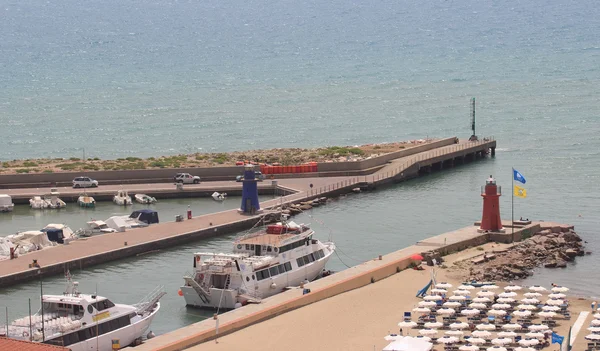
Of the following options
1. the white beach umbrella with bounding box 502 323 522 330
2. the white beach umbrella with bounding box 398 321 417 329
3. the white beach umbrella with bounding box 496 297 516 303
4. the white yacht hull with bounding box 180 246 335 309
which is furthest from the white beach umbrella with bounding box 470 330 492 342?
the white yacht hull with bounding box 180 246 335 309

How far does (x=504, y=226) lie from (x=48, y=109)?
125819mm

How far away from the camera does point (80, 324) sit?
4856 cm

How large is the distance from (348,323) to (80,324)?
11.9 m

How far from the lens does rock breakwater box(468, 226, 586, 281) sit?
211 ft

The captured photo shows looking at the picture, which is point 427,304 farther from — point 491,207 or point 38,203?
point 38,203

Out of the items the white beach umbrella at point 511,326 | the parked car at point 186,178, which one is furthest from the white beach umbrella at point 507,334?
the parked car at point 186,178

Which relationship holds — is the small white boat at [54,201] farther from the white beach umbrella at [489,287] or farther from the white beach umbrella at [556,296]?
the white beach umbrella at [556,296]

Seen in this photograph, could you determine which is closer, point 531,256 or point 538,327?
point 538,327

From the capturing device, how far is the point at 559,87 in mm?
187625

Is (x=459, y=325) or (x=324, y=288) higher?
(x=324, y=288)

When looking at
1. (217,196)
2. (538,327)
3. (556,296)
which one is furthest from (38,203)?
(538,327)

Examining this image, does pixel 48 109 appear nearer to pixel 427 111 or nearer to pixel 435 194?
pixel 427 111

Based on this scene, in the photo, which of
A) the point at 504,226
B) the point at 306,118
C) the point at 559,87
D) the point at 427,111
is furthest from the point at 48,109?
the point at 504,226

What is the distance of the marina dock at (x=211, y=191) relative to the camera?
66.9 m
